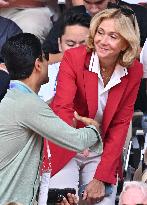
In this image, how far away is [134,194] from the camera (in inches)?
137

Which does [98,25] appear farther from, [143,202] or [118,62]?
[143,202]

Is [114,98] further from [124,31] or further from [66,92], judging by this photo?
[124,31]

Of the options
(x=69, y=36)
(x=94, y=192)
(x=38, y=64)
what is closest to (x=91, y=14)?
(x=69, y=36)

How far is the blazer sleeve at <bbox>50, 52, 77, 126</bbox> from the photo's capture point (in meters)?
4.04

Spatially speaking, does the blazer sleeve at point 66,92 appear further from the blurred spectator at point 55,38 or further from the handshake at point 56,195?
the blurred spectator at point 55,38

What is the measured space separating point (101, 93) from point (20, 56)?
86 centimetres

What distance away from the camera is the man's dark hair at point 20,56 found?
135 inches

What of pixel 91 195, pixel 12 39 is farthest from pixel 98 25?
pixel 91 195

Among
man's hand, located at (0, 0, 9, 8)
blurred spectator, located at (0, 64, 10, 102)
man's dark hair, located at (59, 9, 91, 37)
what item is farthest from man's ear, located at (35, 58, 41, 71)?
man's hand, located at (0, 0, 9, 8)

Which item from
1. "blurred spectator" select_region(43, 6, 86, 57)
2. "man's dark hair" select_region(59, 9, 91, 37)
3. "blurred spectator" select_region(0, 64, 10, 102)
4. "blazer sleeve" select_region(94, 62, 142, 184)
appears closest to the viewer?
"blurred spectator" select_region(0, 64, 10, 102)

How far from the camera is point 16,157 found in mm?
3342

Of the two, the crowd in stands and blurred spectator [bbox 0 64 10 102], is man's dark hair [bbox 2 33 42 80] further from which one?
blurred spectator [bbox 0 64 10 102]

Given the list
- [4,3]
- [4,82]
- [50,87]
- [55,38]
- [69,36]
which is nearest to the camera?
[4,82]

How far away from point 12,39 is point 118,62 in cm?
91
